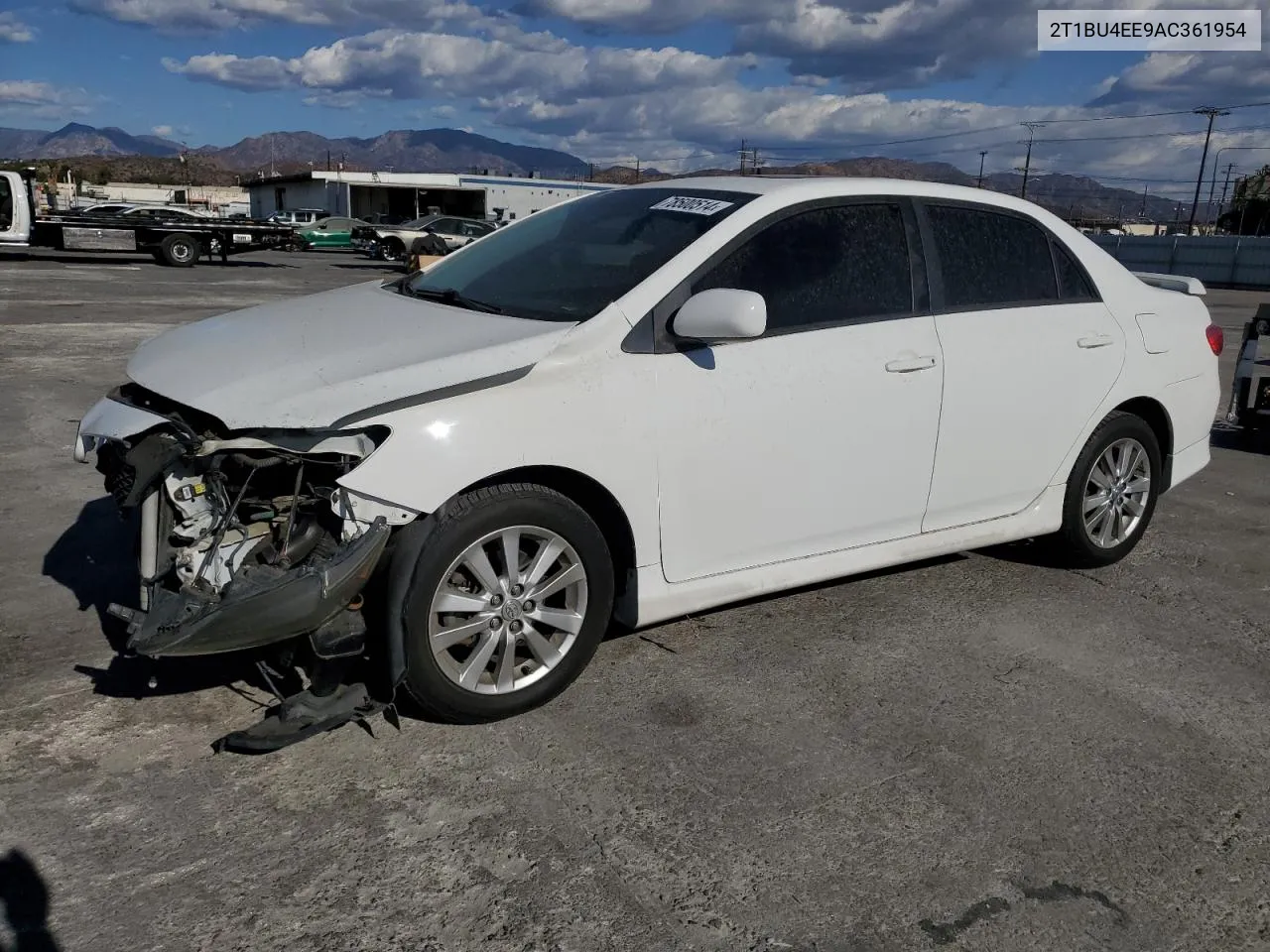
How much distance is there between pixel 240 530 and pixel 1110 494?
13.2 ft

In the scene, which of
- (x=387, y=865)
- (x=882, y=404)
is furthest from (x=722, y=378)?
(x=387, y=865)

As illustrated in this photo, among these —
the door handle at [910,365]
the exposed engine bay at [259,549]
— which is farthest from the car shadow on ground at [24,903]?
the door handle at [910,365]

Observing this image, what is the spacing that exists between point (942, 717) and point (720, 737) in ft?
2.70

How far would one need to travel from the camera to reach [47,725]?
3482 millimetres

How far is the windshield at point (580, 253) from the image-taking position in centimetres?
398

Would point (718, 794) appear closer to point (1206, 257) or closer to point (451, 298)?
point (451, 298)

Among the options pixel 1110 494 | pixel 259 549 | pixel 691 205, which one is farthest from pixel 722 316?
pixel 1110 494

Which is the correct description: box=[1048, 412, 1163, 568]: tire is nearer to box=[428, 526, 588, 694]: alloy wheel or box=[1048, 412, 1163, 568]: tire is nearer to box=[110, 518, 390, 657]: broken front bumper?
box=[428, 526, 588, 694]: alloy wheel

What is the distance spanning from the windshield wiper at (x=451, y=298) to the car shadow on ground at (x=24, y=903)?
89.9 inches

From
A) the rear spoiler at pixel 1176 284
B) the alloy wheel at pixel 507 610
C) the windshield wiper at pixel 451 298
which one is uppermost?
the rear spoiler at pixel 1176 284

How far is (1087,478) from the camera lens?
5.16 m

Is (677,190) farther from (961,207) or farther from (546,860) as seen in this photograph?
(546,860)

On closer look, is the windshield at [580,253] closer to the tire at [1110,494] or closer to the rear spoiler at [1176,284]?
the tire at [1110,494]

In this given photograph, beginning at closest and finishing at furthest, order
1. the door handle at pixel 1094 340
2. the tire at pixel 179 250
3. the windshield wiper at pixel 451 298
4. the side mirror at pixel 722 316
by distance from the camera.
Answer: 1. the side mirror at pixel 722 316
2. the windshield wiper at pixel 451 298
3. the door handle at pixel 1094 340
4. the tire at pixel 179 250
